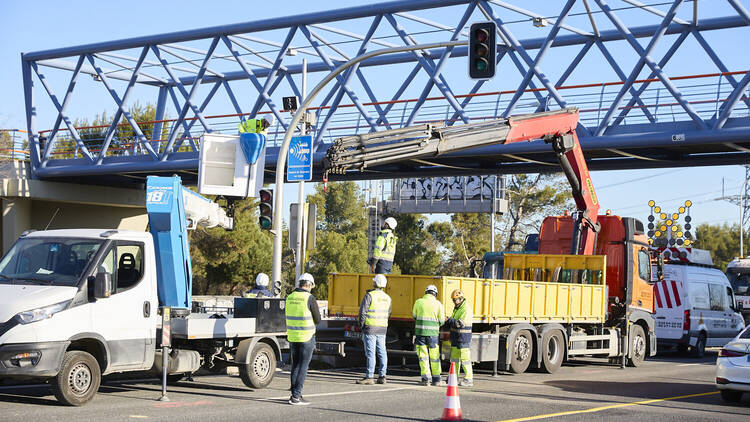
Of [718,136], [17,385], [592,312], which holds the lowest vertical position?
[17,385]

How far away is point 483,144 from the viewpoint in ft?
61.3

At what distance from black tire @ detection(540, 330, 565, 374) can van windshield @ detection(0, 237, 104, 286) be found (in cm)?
994

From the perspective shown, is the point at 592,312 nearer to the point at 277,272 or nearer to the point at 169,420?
the point at 277,272

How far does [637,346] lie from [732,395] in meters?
7.49

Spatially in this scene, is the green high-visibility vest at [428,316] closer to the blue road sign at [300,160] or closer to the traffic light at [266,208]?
the traffic light at [266,208]

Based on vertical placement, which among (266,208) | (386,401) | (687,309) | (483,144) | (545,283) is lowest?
(386,401)

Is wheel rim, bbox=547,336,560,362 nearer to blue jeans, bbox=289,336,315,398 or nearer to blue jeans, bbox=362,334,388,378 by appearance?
blue jeans, bbox=362,334,388,378

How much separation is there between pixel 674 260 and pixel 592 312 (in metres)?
8.86

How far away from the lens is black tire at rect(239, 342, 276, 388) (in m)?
14.6

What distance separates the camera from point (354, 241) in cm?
7044

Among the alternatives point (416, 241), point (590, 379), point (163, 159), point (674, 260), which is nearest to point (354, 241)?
point (416, 241)

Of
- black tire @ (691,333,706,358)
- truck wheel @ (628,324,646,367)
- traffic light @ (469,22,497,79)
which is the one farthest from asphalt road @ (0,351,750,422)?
black tire @ (691,333,706,358)

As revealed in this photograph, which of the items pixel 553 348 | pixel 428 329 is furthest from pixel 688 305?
pixel 428 329

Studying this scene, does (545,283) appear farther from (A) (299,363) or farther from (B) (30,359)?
(B) (30,359)
